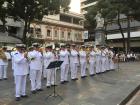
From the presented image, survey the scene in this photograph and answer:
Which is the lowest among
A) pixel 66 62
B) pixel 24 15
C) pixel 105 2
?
pixel 66 62

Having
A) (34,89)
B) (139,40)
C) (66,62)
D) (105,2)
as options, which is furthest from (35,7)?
(139,40)

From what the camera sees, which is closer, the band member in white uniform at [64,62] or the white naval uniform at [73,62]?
the band member in white uniform at [64,62]

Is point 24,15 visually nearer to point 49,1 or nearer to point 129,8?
point 49,1

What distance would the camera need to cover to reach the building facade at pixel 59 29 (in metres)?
52.3

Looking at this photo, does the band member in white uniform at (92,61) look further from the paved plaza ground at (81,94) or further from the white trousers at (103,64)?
the paved plaza ground at (81,94)

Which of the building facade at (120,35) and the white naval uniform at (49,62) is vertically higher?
the building facade at (120,35)

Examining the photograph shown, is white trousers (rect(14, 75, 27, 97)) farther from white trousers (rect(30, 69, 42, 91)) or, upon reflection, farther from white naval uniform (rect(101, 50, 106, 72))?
white naval uniform (rect(101, 50, 106, 72))

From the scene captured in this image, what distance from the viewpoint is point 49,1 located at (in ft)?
93.5

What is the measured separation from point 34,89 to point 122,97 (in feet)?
10.5

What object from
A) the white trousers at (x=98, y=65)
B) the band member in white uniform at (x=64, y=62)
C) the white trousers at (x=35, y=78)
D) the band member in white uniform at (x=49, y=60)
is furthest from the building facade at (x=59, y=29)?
the white trousers at (x=35, y=78)

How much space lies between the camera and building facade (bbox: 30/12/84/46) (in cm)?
5228

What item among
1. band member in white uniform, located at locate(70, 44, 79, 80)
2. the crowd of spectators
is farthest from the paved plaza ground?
the crowd of spectators

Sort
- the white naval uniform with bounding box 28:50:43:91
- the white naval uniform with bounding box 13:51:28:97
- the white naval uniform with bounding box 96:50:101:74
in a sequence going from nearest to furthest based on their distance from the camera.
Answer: the white naval uniform with bounding box 13:51:28:97
the white naval uniform with bounding box 28:50:43:91
the white naval uniform with bounding box 96:50:101:74

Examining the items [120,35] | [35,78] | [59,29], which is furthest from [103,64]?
[120,35]
